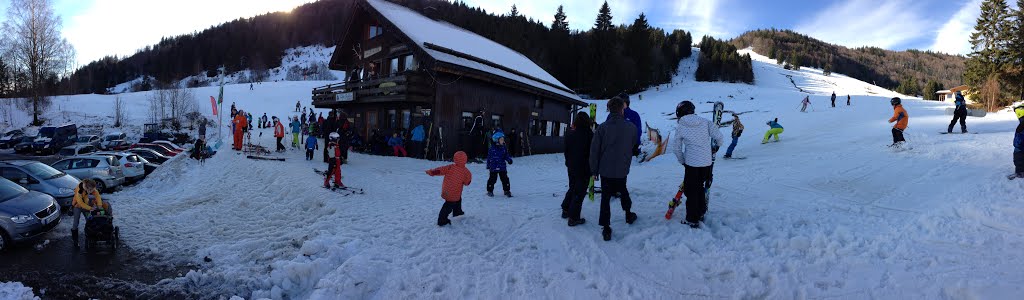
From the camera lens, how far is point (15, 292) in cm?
521

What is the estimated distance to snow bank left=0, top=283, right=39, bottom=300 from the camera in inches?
199

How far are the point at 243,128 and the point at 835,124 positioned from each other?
30088mm

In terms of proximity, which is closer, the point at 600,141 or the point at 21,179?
the point at 600,141

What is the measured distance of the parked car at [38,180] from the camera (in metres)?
10.5

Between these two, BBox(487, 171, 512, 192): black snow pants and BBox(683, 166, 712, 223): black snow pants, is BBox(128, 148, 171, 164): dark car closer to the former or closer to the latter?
BBox(487, 171, 512, 192): black snow pants

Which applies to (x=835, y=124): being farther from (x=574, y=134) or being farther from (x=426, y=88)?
(x=574, y=134)

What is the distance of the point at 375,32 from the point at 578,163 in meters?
19.9

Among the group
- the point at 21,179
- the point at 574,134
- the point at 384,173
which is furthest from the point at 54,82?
the point at 574,134

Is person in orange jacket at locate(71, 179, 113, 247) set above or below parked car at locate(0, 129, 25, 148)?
above

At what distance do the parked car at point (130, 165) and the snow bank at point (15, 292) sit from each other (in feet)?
39.9

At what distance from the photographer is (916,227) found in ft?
17.7

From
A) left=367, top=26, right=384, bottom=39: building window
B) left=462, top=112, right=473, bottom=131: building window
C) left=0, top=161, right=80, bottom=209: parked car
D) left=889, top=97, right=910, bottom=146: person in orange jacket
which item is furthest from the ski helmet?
left=367, top=26, right=384, bottom=39: building window

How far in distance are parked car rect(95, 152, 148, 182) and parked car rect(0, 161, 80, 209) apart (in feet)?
13.2

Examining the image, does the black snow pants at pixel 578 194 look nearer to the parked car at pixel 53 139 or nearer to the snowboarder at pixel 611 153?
the snowboarder at pixel 611 153
